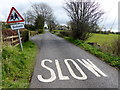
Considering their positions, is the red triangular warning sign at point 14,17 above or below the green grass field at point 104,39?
above

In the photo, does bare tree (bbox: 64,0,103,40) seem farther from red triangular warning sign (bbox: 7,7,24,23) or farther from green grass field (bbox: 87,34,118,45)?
red triangular warning sign (bbox: 7,7,24,23)

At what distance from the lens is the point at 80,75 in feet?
14.4

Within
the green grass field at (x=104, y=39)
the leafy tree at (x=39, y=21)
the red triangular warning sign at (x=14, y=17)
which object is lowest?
the green grass field at (x=104, y=39)

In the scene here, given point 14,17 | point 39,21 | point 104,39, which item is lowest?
point 104,39

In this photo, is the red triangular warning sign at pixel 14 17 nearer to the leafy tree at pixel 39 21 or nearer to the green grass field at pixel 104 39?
the green grass field at pixel 104 39

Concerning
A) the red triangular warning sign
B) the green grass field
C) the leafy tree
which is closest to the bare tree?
the green grass field

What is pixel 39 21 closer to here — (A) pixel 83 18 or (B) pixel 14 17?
(A) pixel 83 18

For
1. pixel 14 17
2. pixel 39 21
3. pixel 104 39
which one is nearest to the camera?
pixel 14 17

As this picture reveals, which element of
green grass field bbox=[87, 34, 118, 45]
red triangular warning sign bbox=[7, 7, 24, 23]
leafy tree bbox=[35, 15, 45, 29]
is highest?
leafy tree bbox=[35, 15, 45, 29]

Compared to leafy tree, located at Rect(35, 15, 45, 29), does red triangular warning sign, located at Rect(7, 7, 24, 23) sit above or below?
below

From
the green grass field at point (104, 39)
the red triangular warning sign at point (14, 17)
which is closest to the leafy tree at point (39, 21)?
the green grass field at point (104, 39)

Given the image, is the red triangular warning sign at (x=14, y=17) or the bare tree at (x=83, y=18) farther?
the bare tree at (x=83, y=18)

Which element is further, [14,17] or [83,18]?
[83,18]

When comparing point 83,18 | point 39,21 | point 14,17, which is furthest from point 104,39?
point 39,21
